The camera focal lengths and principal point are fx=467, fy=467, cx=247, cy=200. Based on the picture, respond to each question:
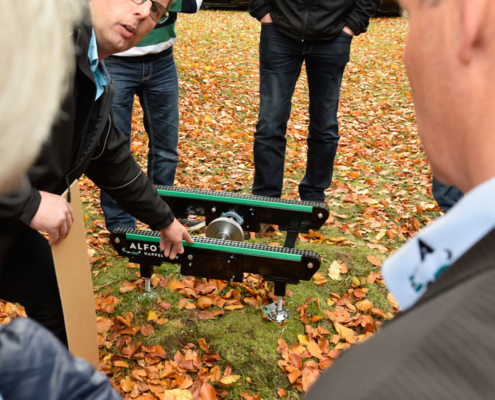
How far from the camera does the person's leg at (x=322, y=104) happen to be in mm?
3883

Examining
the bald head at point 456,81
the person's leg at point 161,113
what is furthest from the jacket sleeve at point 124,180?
the bald head at point 456,81

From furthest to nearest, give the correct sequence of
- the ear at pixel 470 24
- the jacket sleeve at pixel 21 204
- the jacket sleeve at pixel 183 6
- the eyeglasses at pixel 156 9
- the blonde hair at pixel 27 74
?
1. the jacket sleeve at pixel 183 6
2. the eyeglasses at pixel 156 9
3. the jacket sleeve at pixel 21 204
4. the blonde hair at pixel 27 74
5. the ear at pixel 470 24

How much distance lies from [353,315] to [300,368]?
2.31ft

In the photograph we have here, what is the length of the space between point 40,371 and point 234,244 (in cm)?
219

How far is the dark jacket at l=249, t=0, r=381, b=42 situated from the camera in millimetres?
3754

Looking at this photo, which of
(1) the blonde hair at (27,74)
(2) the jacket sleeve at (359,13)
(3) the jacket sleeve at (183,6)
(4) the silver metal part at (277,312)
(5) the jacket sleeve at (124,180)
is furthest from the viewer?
(2) the jacket sleeve at (359,13)

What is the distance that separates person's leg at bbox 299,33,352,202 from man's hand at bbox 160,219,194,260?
1788mm

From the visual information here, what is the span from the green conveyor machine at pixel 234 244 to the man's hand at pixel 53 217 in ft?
2.87

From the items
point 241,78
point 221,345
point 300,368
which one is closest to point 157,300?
point 221,345

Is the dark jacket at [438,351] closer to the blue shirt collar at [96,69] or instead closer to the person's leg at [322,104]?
the blue shirt collar at [96,69]

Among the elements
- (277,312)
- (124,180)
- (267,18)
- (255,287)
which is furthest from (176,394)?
(267,18)

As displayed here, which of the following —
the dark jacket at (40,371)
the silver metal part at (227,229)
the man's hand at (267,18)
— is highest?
the man's hand at (267,18)

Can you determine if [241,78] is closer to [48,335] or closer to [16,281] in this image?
[16,281]

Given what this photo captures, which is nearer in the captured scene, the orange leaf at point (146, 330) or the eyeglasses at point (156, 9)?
the eyeglasses at point (156, 9)
